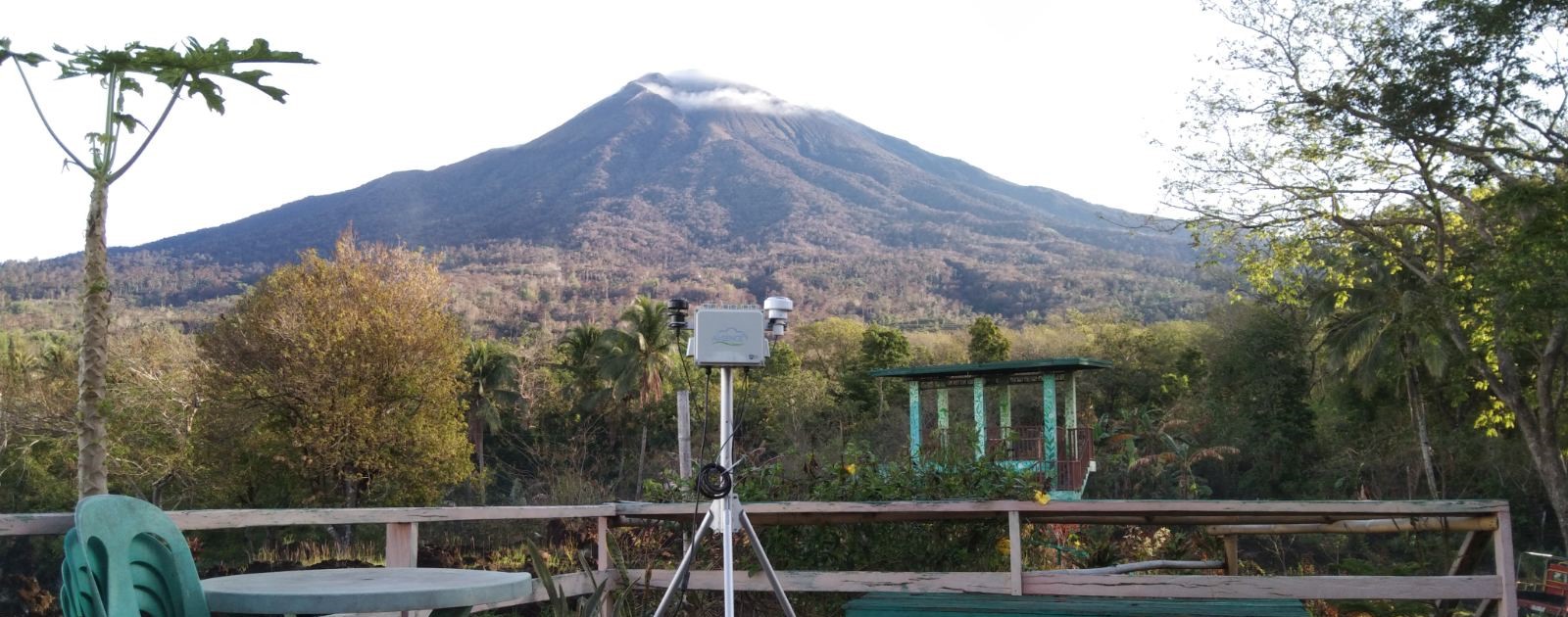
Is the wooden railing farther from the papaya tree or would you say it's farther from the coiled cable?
the papaya tree

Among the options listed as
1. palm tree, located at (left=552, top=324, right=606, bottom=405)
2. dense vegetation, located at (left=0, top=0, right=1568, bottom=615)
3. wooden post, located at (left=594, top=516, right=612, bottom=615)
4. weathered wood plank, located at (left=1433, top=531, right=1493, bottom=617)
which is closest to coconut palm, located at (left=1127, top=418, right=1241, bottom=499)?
dense vegetation, located at (left=0, top=0, right=1568, bottom=615)

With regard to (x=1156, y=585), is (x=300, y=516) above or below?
above

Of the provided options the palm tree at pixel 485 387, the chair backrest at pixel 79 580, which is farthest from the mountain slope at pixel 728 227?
the chair backrest at pixel 79 580

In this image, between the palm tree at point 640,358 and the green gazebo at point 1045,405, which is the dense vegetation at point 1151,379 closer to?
the palm tree at point 640,358

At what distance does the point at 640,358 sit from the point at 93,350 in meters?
29.9

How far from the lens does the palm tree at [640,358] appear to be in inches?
1331

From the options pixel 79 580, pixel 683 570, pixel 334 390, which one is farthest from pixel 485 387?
pixel 79 580

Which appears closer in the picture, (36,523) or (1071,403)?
(36,523)

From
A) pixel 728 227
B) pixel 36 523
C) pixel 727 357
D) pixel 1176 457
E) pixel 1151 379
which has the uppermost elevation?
pixel 728 227

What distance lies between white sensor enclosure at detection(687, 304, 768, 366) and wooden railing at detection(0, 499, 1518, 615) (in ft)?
2.08

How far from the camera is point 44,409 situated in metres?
23.1

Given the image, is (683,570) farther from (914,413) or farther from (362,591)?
(914,413)

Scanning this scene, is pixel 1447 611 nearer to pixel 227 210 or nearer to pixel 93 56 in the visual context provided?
pixel 93 56

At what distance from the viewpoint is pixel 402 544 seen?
11.8 ft
